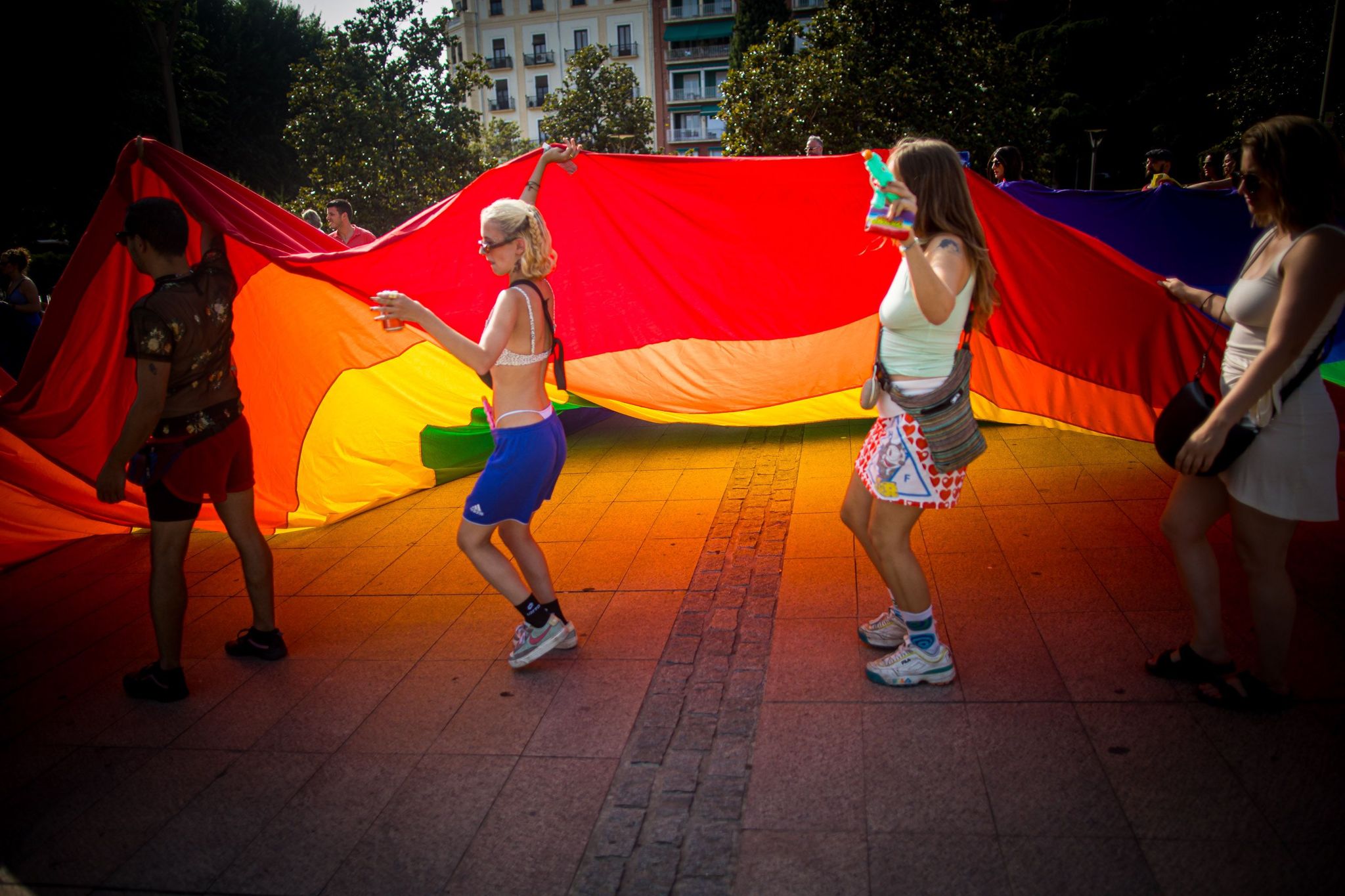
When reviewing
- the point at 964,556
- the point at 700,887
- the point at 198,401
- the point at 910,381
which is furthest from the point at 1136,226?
the point at 198,401

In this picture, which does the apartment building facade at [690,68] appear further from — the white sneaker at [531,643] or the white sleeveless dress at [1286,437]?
the white sleeveless dress at [1286,437]

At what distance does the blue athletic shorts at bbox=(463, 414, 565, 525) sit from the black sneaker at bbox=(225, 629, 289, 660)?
1.16 meters

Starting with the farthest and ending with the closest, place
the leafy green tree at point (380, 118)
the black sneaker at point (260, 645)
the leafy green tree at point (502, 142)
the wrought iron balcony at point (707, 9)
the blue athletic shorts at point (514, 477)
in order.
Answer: the wrought iron balcony at point (707, 9) → the leafy green tree at point (502, 142) → the leafy green tree at point (380, 118) → the black sneaker at point (260, 645) → the blue athletic shorts at point (514, 477)

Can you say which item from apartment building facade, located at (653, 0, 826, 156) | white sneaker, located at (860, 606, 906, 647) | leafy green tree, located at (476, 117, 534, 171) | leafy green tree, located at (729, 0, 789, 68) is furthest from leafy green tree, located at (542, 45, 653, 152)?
white sneaker, located at (860, 606, 906, 647)

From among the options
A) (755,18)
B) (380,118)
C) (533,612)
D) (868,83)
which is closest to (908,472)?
(533,612)

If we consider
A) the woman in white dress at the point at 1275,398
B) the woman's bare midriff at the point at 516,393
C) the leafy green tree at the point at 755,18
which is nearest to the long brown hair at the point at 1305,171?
the woman in white dress at the point at 1275,398

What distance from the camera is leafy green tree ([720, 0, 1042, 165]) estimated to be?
1433 cm

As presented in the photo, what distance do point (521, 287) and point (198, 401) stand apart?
1373mm

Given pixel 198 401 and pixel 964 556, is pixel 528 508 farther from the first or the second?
pixel 964 556

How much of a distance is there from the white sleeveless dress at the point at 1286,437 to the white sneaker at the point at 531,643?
250 cm

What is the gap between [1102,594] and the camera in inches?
153

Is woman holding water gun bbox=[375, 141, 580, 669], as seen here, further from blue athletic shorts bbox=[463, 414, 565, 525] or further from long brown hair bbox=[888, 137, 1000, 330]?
long brown hair bbox=[888, 137, 1000, 330]

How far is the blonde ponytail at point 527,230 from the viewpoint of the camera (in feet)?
10.9

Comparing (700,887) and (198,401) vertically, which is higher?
(198,401)
